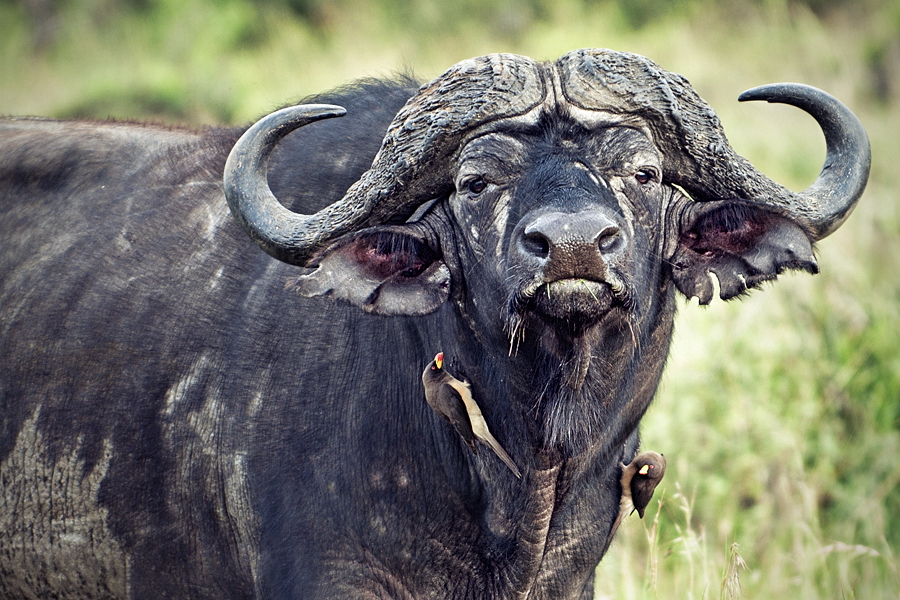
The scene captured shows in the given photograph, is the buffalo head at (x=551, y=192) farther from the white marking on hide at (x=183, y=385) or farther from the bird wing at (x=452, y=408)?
the white marking on hide at (x=183, y=385)

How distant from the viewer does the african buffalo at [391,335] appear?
304 cm

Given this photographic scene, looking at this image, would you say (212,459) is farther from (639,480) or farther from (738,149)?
(738,149)

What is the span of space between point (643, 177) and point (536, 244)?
1.99 feet

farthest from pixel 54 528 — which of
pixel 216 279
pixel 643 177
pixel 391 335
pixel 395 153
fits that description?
pixel 643 177

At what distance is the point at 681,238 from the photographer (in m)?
3.33

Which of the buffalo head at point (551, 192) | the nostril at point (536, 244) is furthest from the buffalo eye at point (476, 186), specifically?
the nostril at point (536, 244)

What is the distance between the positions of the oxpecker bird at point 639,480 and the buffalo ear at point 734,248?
0.62 meters

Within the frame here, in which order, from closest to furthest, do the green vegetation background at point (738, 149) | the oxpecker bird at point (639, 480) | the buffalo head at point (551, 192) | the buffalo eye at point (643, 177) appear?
the buffalo head at point (551, 192) → the buffalo eye at point (643, 177) → the oxpecker bird at point (639, 480) → the green vegetation background at point (738, 149)

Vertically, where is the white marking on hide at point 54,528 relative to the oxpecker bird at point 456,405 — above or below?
below

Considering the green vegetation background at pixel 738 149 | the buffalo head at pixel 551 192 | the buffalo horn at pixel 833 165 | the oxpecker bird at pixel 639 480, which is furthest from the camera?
the green vegetation background at pixel 738 149

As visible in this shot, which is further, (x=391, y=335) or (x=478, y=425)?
(x=391, y=335)

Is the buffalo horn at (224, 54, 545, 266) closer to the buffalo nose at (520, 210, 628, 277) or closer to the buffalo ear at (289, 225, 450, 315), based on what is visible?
the buffalo ear at (289, 225, 450, 315)

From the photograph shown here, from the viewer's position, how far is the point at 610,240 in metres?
2.76

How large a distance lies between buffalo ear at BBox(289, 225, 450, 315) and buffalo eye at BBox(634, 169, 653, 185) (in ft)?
2.28
